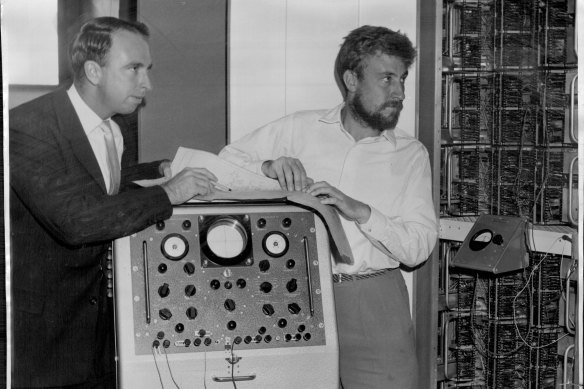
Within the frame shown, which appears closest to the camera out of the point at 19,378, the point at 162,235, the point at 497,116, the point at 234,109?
the point at 162,235

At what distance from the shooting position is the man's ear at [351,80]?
2.91 meters

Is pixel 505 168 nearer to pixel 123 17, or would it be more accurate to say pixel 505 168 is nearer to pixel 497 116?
pixel 497 116

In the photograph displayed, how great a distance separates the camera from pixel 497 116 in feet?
10.0

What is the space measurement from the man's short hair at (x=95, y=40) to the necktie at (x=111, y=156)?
18 cm

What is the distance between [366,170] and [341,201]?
230 millimetres

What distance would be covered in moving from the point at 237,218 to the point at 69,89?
2.35 ft

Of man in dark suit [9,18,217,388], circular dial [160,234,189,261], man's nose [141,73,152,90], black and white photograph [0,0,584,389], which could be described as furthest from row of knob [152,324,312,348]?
man's nose [141,73,152,90]

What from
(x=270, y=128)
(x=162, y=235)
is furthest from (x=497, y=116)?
(x=162, y=235)

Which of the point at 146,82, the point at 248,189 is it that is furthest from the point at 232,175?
the point at 146,82

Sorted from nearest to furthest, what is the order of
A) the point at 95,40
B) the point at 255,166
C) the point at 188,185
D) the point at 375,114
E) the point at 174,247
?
the point at 174,247, the point at 188,185, the point at 95,40, the point at 255,166, the point at 375,114

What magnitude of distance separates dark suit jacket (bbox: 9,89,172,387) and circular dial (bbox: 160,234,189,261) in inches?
5.8

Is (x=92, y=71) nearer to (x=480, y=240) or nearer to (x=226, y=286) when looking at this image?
(x=226, y=286)

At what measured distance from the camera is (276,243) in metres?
2.51

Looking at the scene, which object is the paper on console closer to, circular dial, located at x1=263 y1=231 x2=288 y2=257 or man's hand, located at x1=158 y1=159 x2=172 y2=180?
man's hand, located at x1=158 y1=159 x2=172 y2=180
